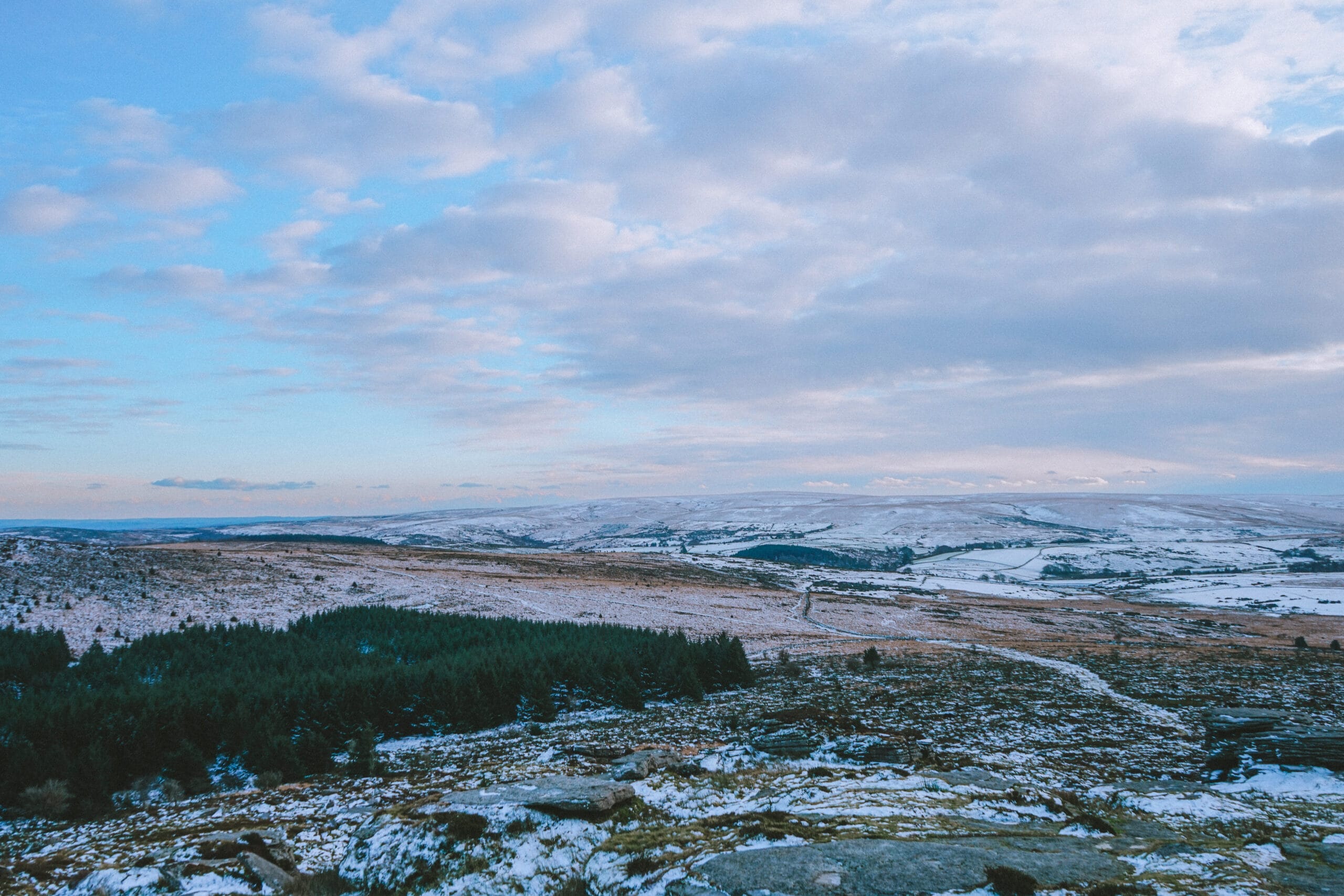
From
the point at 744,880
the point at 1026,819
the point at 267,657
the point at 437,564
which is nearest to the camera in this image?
the point at 744,880

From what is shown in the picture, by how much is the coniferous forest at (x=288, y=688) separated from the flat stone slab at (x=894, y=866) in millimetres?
23845

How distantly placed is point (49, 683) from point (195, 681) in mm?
9838

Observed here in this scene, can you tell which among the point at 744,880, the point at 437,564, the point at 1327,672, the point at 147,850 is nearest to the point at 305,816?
the point at 147,850

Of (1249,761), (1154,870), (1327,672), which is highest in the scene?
(1154,870)

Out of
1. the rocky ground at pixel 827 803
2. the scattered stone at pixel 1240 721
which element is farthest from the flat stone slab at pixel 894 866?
the scattered stone at pixel 1240 721

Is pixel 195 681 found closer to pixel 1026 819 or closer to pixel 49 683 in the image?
pixel 49 683

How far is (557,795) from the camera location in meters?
15.6

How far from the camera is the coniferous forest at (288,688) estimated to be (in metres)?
27.2

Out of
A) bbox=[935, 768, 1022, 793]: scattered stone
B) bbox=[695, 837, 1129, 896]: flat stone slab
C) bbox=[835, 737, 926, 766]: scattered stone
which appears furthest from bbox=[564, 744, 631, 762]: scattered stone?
bbox=[695, 837, 1129, 896]: flat stone slab

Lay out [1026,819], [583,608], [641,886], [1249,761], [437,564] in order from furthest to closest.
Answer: [437,564]
[583,608]
[1249,761]
[1026,819]
[641,886]

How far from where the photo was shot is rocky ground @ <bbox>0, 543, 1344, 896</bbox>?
465 inches

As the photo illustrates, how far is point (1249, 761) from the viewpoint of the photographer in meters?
18.4

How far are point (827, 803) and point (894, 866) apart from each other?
16.2ft

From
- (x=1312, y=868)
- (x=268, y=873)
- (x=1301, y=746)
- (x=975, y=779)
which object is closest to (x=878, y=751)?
(x=975, y=779)
